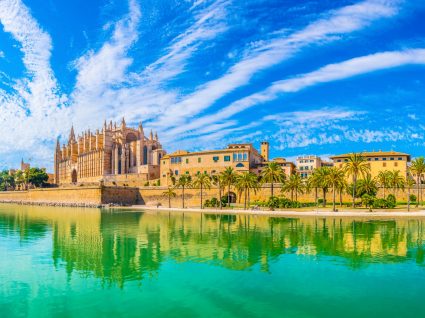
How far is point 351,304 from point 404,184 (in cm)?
6111

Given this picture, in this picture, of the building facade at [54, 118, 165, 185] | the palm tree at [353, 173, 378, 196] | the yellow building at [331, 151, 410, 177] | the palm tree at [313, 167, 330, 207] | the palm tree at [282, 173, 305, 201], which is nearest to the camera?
the palm tree at [313, 167, 330, 207]

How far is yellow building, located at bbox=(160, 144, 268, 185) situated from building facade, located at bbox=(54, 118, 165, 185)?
11342 millimetres

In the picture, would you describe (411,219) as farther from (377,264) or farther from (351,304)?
(351,304)

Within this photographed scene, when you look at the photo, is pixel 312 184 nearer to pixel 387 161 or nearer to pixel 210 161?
pixel 387 161

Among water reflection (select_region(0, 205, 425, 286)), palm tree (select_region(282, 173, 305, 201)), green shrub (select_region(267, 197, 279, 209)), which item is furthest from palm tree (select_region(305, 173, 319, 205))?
water reflection (select_region(0, 205, 425, 286))

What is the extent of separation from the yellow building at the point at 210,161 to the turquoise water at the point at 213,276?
52.2 m

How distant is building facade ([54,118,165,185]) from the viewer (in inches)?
4513

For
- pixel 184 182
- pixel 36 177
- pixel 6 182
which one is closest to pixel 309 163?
pixel 184 182

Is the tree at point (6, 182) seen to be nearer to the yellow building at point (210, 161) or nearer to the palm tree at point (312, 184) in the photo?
the yellow building at point (210, 161)

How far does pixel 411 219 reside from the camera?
4762cm

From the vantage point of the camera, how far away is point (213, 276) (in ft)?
61.3

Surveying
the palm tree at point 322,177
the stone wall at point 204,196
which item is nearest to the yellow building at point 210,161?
the stone wall at point 204,196

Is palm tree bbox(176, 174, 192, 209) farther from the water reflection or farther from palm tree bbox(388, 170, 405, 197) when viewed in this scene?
palm tree bbox(388, 170, 405, 197)

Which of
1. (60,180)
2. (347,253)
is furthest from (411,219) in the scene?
(60,180)
